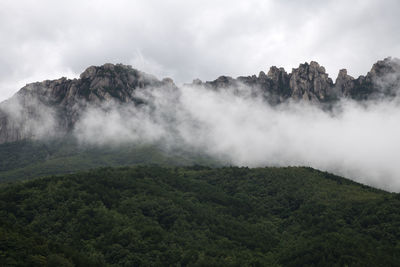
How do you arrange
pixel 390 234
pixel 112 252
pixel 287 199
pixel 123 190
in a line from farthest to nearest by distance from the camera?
pixel 287 199 → pixel 123 190 → pixel 390 234 → pixel 112 252

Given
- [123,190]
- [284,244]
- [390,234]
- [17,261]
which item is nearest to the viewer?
[17,261]

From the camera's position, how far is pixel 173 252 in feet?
445

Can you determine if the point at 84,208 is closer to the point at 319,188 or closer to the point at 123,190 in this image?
the point at 123,190

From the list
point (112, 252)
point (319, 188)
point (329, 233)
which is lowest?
point (112, 252)

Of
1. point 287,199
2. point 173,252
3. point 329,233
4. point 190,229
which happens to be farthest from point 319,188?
point 173,252

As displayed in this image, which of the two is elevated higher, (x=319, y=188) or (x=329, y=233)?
(x=319, y=188)

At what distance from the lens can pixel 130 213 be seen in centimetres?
15838

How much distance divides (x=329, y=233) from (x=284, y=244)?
61.9ft

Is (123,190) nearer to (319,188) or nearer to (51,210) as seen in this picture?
(51,210)

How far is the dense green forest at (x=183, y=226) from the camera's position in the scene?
407 feet

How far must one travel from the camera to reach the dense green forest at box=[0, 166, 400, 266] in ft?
407

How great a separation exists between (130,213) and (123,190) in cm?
2792

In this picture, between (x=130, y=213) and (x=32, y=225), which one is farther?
(x=130, y=213)

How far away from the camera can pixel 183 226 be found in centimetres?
15925
